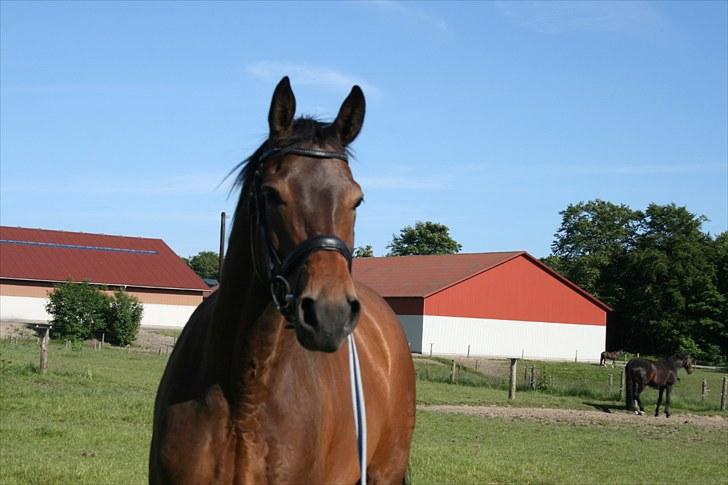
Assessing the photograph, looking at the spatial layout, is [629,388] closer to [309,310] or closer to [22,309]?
[309,310]

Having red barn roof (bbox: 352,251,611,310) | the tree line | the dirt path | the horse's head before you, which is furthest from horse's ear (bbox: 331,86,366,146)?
the tree line

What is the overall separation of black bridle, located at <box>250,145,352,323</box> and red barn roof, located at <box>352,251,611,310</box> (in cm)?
4372

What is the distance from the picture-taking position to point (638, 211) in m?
92.1

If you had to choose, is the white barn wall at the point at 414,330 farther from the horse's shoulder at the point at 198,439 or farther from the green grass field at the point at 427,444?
the horse's shoulder at the point at 198,439

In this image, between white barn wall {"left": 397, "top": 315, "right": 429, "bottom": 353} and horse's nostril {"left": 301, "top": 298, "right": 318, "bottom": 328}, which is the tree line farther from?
horse's nostril {"left": 301, "top": 298, "right": 318, "bottom": 328}

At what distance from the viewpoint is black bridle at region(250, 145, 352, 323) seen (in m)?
2.95

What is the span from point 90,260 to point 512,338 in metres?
26.4

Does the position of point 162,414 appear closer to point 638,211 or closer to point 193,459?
point 193,459

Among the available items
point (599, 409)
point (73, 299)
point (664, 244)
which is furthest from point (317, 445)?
point (664, 244)

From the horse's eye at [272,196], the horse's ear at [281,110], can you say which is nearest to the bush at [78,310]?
the horse's ear at [281,110]

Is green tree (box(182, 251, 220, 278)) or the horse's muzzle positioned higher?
green tree (box(182, 251, 220, 278))

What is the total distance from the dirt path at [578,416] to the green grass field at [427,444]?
2.62ft

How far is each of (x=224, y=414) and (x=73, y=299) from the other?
39.9 metres

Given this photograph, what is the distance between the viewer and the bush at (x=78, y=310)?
133 feet
